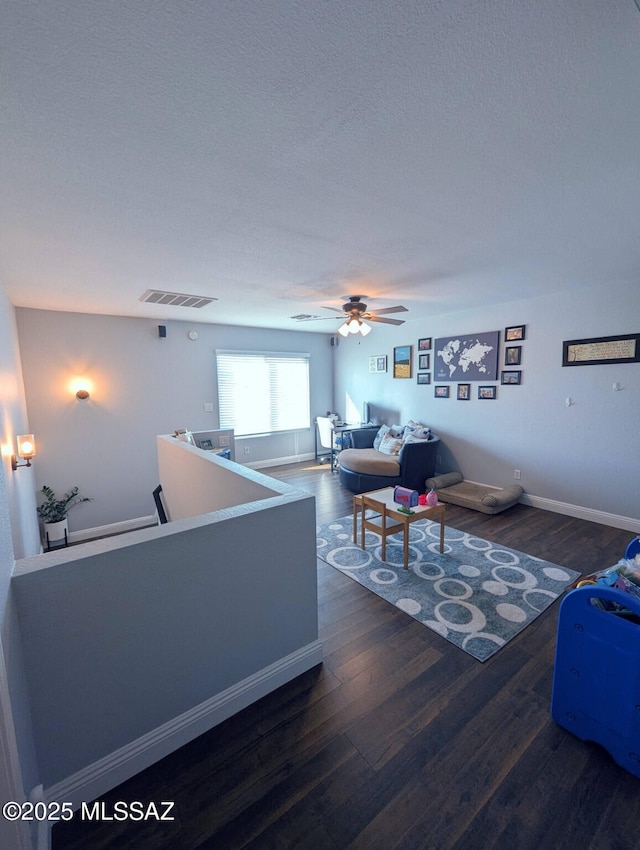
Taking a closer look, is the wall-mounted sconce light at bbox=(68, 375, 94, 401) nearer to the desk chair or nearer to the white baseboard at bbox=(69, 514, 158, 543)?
the white baseboard at bbox=(69, 514, 158, 543)

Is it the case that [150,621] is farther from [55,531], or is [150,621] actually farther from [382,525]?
[55,531]

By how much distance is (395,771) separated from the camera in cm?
138

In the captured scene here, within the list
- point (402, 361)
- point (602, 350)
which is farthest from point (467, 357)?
point (602, 350)

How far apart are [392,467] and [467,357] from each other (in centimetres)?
180

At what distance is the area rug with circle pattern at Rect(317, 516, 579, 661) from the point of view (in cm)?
219

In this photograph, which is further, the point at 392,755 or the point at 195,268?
the point at 195,268

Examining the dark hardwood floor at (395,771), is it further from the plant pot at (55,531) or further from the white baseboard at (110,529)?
the white baseboard at (110,529)

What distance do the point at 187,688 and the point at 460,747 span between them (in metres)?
1.21

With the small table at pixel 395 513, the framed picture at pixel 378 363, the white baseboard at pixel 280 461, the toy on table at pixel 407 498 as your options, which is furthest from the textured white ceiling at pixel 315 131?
the white baseboard at pixel 280 461

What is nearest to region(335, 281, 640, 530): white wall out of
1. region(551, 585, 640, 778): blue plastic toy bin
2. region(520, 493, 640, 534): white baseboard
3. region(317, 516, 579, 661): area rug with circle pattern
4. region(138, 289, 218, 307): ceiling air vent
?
region(520, 493, 640, 534): white baseboard

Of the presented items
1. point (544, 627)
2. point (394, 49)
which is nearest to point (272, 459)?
point (544, 627)

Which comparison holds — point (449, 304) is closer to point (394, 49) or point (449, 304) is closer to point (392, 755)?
Result: point (394, 49)

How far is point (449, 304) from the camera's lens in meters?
4.21

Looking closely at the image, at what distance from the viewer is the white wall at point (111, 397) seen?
3.95 metres
